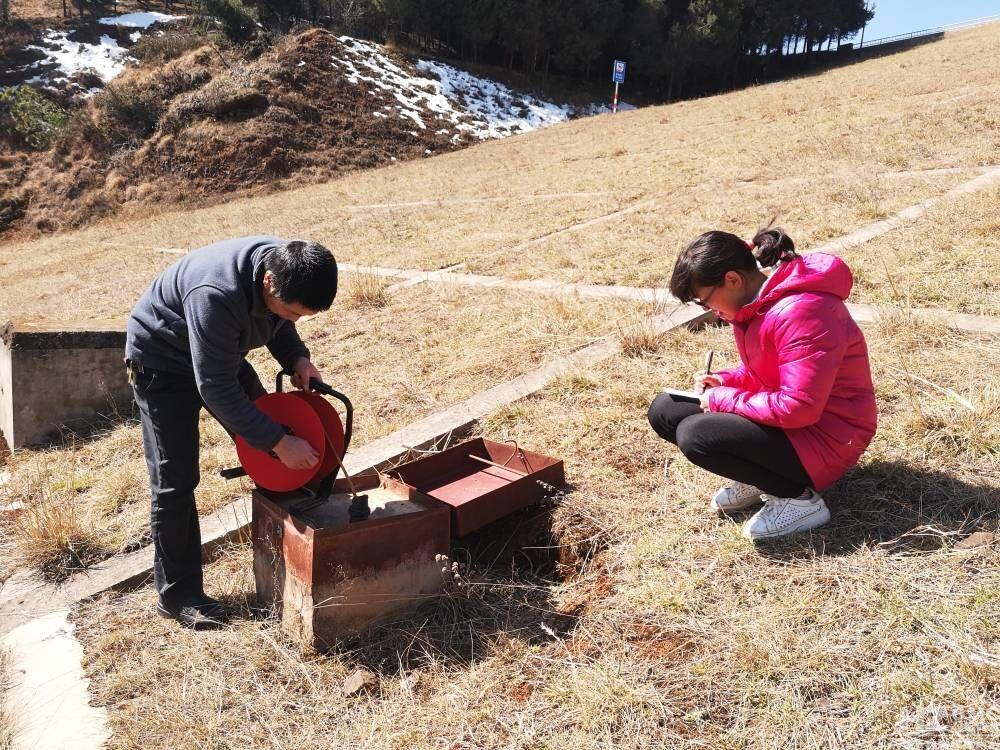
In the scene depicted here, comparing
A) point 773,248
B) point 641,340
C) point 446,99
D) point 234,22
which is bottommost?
point 641,340

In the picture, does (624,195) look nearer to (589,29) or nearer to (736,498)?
(736,498)

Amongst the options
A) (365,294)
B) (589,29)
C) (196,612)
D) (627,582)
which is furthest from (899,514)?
(589,29)

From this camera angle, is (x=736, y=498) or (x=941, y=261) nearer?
(x=736, y=498)

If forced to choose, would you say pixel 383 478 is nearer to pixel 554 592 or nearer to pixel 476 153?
pixel 554 592

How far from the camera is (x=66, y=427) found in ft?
17.9

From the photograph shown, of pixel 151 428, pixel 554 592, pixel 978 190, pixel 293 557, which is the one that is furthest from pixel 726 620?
pixel 978 190

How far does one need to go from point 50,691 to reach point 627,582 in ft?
7.26

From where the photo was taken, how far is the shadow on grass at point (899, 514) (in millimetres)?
2611

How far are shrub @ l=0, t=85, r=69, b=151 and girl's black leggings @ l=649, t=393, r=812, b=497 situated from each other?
27522 millimetres

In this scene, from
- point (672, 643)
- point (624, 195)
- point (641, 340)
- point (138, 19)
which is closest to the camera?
point (672, 643)

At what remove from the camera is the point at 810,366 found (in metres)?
2.49

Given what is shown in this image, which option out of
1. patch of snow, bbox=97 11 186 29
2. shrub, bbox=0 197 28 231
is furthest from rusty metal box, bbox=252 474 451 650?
patch of snow, bbox=97 11 186 29

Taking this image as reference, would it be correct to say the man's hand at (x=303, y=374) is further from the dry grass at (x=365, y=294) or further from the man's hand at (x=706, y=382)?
the dry grass at (x=365, y=294)

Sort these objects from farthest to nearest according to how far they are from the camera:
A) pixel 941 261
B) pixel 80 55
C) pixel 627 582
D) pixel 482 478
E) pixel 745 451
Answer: pixel 80 55
pixel 941 261
pixel 482 478
pixel 627 582
pixel 745 451
